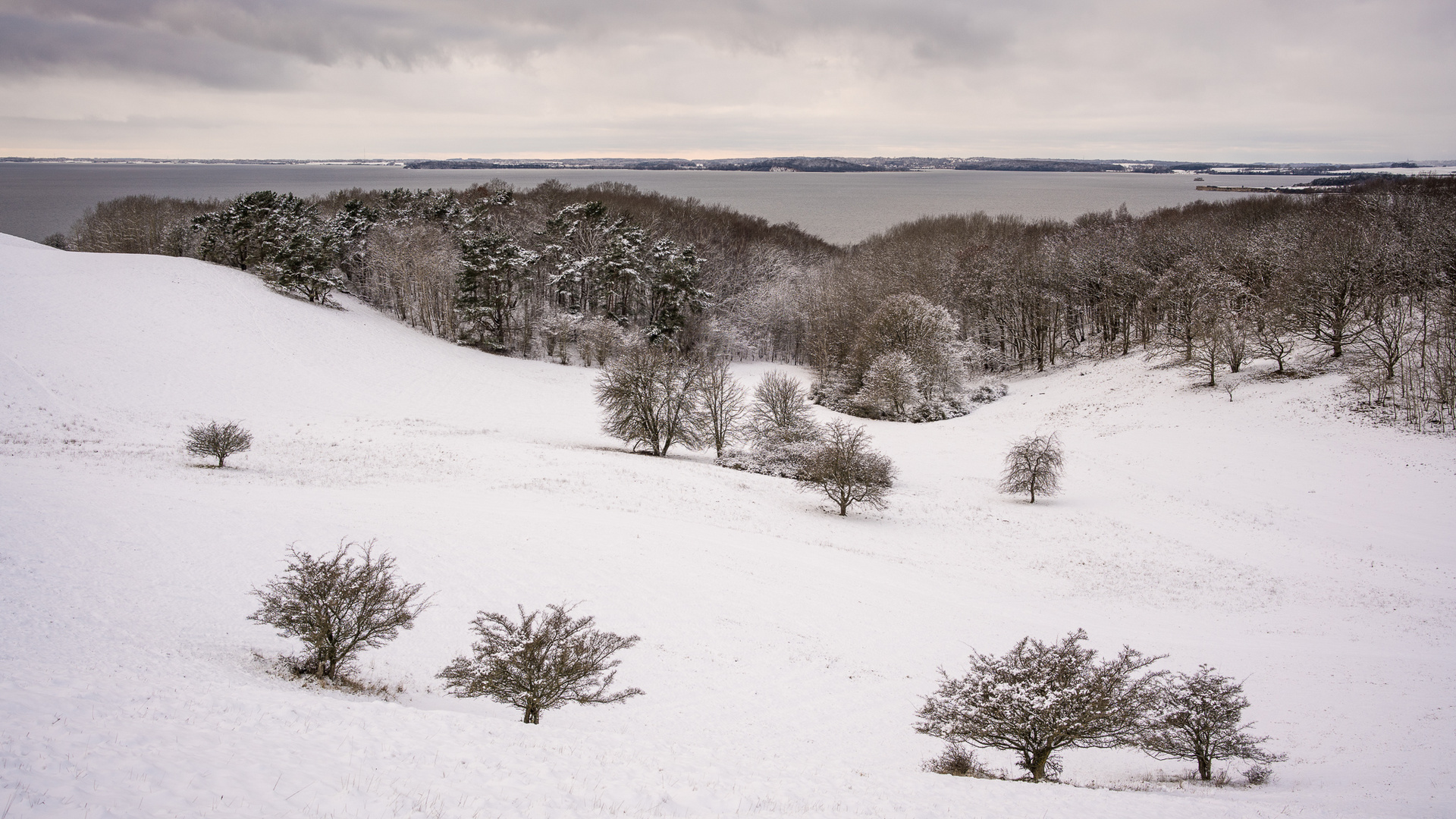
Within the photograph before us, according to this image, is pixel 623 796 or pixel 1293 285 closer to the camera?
pixel 623 796

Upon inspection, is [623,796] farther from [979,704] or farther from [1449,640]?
[1449,640]

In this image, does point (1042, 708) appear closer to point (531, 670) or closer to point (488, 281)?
point (531, 670)

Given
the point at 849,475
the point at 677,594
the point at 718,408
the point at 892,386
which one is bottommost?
the point at 677,594

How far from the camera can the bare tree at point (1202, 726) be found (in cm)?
1056

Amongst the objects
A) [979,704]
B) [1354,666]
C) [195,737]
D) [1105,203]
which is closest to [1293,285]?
[1354,666]

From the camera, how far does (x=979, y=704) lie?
10.5 meters

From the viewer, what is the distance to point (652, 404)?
35.8 m

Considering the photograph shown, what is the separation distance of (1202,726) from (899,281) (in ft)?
179

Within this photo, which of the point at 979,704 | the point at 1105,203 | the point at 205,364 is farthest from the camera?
the point at 1105,203

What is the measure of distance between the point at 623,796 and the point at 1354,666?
1757 centimetres

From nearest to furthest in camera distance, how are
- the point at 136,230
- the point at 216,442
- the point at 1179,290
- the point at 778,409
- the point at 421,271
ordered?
1. the point at 216,442
2. the point at 778,409
3. the point at 1179,290
4. the point at 421,271
5. the point at 136,230

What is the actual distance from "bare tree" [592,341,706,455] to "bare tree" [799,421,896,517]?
32.2 ft

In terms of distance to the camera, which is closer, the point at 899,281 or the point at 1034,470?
the point at 1034,470

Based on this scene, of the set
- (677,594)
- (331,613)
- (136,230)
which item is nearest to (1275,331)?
(677,594)
